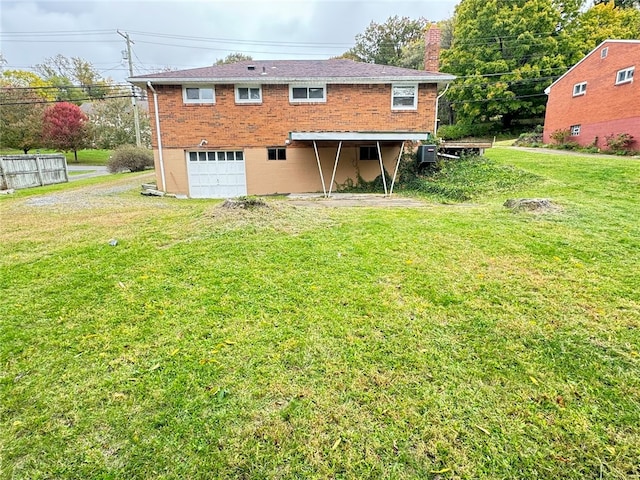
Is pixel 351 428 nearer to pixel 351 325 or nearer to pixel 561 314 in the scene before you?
pixel 351 325

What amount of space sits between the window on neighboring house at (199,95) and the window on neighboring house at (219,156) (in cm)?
202

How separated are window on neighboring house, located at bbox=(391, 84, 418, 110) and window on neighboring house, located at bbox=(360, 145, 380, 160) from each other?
1.79m

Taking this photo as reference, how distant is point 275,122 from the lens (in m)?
13.9

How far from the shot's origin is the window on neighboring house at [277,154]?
14.2 meters

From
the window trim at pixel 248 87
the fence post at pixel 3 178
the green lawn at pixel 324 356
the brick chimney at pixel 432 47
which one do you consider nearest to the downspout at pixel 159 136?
the window trim at pixel 248 87

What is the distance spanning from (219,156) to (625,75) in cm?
2053

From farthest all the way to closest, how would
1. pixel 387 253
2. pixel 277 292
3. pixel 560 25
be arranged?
1. pixel 560 25
2. pixel 387 253
3. pixel 277 292

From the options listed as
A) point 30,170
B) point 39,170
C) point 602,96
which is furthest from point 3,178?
point 602,96

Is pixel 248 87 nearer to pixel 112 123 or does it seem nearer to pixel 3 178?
pixel 3 178

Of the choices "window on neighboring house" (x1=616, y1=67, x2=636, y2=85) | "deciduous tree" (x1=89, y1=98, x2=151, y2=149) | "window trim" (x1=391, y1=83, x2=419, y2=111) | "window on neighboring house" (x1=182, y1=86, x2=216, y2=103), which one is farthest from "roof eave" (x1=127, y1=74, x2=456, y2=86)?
"deciduous tree" (x1=89, y1=98, x2=151, y2=149)

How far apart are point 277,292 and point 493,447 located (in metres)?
2.68

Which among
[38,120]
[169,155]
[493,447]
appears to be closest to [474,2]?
[169,155]

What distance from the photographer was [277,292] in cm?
418

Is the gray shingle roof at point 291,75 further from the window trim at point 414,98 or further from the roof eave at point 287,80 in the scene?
the window trim at point 414,98
